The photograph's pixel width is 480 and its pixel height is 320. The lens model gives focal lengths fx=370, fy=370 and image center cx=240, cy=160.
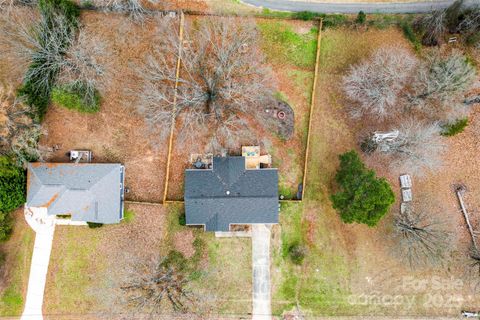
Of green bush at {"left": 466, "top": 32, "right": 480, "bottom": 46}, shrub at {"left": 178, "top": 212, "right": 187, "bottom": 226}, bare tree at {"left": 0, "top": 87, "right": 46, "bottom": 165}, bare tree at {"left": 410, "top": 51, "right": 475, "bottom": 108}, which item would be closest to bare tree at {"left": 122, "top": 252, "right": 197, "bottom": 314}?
shrub at {"left": 178, "top": 212, "right": 187, "bottom": 226}

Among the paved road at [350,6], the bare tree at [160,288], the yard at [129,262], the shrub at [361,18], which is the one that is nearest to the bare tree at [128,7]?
the paved road at [350,6]

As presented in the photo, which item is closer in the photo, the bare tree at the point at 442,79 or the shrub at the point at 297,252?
the bare tree at the point at 442,79

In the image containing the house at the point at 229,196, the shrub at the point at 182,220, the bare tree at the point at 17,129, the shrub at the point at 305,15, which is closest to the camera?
the bare tree at the point at 17,129

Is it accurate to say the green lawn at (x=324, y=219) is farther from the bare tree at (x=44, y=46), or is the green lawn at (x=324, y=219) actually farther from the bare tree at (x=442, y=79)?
the bare tree at (x=44, y=46)

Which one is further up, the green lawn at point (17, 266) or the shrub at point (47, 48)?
the shrub at point (47, 48)

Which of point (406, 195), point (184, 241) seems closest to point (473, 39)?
point (406, 195)

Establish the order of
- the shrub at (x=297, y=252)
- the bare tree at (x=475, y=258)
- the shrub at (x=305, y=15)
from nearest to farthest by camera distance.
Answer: the shrub at (x=297, y=252) < the shrub at (x=305, y=15) < the bare tree at (x=475, y=258)

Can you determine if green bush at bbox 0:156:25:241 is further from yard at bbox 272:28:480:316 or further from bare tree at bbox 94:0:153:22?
yard at bbox 272:28:480:316
